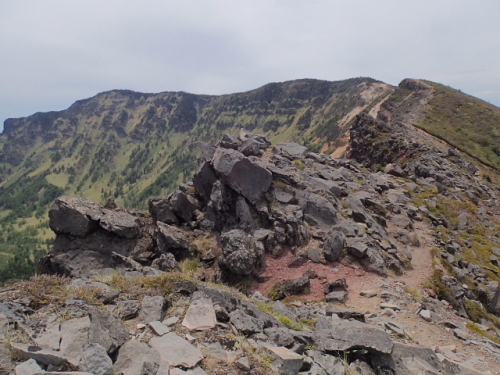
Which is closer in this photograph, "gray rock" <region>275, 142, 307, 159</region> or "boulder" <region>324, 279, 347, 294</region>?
"boulder" <region>324, 279, 347, 294</region>

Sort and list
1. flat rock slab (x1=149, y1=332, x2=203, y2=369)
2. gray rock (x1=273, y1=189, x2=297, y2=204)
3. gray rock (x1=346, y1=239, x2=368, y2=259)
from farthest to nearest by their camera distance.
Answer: gray rock (x1=273, y1=189, x2=297, y2=204) < gray rock (x1=346, y1=239, x2=368, y2=259) < flat rock slab (x1=149, y1=332, x2=203, y2=369)

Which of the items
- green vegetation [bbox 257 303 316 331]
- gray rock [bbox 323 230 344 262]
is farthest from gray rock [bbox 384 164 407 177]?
green vegetation [bbox 257 303 316 331]

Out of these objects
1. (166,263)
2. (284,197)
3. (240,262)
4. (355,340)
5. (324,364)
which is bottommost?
(166,263)

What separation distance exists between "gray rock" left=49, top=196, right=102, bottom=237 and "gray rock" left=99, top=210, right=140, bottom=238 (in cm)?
55

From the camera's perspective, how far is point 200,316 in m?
6.30

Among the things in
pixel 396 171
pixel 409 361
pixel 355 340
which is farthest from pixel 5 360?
pixel 396 171

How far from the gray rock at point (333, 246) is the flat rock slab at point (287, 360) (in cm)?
1016

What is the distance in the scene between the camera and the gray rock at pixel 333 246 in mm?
15172

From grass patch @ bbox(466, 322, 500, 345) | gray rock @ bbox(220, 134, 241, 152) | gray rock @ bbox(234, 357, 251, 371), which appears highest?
gray rock @ bbox(220, 134, 241, 152)

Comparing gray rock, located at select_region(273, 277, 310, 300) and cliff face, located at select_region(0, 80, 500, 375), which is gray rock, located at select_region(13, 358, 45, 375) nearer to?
cliff face, located at select_region(0, 80, 500, 375)

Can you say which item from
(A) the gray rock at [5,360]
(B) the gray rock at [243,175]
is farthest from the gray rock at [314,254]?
(A) the gray rock at [5,360]

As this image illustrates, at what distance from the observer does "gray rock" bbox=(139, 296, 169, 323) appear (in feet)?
20.3

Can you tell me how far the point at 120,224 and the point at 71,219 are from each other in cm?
258

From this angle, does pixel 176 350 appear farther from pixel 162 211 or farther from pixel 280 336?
pixel 162 211
